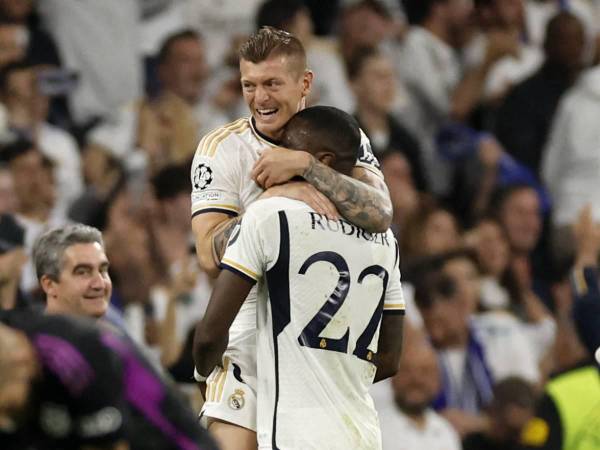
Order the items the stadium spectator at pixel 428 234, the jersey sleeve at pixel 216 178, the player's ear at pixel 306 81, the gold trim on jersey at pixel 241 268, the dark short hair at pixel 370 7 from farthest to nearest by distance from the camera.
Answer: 1. the dark short hair at pixel 370 7
2. the stadium spectator at pixel 428 234
3. the player's ear at pixel 306 81
4. the jersey sleeve at pixel 216 178
5. the gold trim on jersey at pixel 241 268

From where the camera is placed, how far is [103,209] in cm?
876

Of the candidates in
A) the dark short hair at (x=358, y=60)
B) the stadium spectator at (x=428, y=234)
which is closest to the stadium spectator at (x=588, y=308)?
the stadium spectator at (x=428, y=234)

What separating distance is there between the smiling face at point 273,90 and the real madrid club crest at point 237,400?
910 mm

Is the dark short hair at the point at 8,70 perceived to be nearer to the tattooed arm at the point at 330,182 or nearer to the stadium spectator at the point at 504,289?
the stadium spectator at the point at 504,289

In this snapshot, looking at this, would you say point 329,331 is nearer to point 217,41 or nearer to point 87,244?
point 87,244

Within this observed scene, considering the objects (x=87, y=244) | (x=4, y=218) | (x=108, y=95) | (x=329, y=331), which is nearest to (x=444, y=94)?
(x=108, y=95)

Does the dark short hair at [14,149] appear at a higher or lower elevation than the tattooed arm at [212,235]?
lower

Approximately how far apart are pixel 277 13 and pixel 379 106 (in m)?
1.08

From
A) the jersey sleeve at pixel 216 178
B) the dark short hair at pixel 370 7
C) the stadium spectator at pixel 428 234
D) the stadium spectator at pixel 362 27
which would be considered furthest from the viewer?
the dark short hair at pixel 370 7

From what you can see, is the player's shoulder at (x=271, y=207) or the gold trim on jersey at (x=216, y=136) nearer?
the player's shoulder at (x=271, y=207)

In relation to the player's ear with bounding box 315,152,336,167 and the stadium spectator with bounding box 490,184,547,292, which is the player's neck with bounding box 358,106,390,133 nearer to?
the stadium spectator with bounding box 490,184,547,292

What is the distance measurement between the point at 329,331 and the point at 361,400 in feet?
0.97

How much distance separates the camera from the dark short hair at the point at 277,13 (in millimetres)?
10055

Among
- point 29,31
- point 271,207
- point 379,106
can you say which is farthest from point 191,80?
point 271,207
